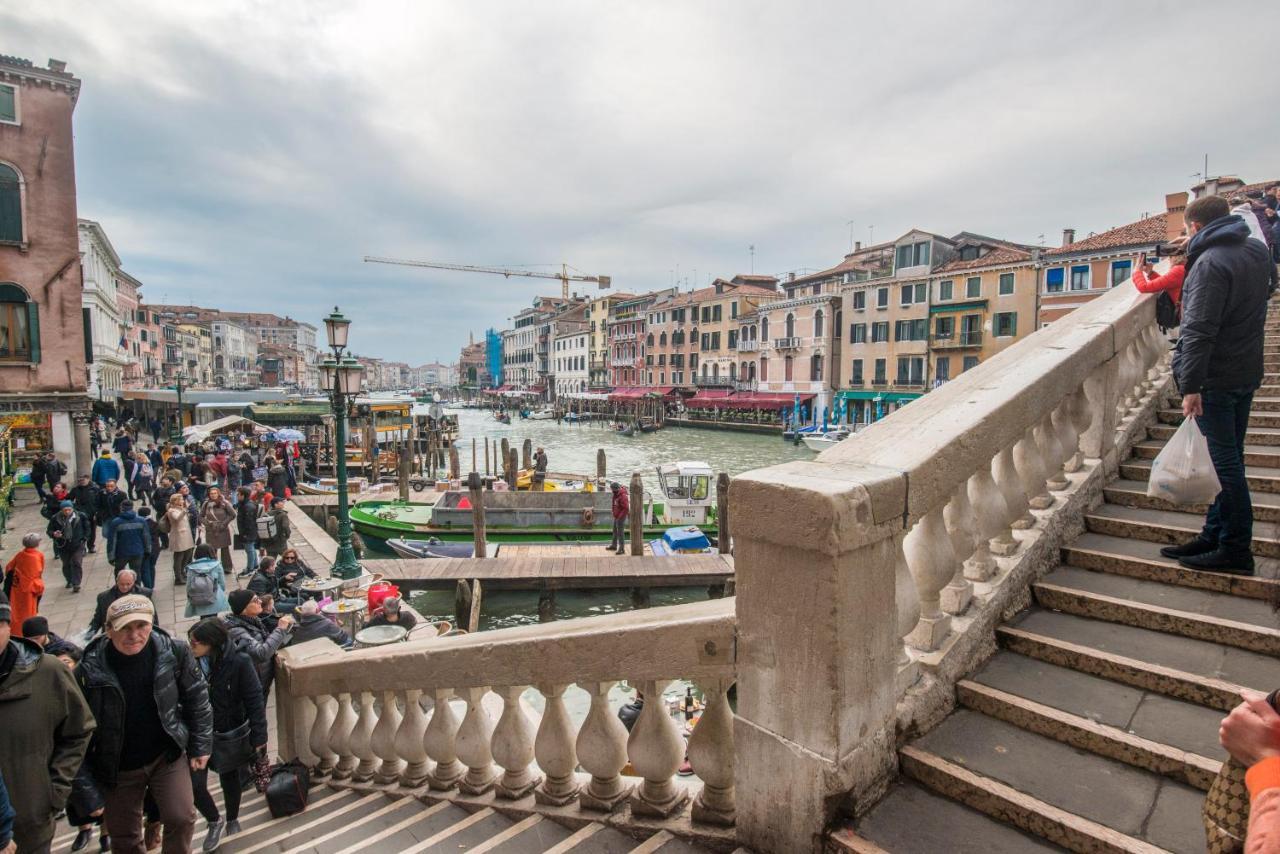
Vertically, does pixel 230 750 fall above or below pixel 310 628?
below

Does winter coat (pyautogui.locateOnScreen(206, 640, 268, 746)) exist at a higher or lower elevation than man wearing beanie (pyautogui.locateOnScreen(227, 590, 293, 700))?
lower

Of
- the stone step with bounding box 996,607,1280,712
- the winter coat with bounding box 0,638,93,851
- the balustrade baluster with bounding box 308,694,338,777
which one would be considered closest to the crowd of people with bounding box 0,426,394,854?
the winter coat with bounding box 0,638,93,851

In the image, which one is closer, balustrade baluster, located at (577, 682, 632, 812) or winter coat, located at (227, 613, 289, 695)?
balustrade baluster, located at (577, 682, 632, 812)

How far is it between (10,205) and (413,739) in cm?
2165

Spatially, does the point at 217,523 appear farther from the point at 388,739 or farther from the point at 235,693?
the point at 388,739

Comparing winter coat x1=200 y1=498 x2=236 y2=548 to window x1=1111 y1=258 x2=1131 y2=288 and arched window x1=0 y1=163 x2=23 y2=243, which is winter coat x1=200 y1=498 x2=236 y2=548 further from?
window x1=1111 y1=258 x2=1131 y2=288

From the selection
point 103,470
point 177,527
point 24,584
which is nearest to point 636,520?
point 177,527

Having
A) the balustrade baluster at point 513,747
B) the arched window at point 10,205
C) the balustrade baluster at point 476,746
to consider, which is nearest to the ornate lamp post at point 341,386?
the balustrade baluster at point 476,746

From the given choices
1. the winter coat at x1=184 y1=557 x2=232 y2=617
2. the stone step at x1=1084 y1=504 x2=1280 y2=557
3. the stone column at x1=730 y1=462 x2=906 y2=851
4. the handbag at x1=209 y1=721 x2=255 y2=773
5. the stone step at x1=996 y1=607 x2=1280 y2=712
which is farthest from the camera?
the winter coat at x1=184 y1=557 x2=232 y2=617

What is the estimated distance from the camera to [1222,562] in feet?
9.04

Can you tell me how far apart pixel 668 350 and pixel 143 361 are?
46122mm

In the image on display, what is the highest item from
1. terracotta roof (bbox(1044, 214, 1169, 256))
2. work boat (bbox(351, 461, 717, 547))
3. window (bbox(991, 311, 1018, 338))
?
terracotta roof (bbox(1044, 214, 1169, 256))

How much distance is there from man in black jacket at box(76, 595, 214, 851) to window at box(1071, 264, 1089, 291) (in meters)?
37.9

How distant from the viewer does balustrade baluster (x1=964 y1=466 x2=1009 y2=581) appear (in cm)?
258
